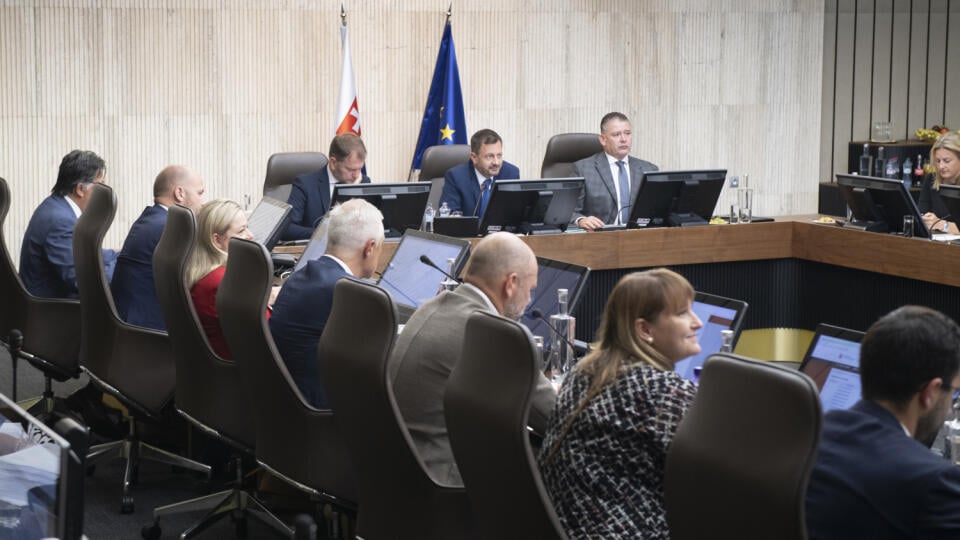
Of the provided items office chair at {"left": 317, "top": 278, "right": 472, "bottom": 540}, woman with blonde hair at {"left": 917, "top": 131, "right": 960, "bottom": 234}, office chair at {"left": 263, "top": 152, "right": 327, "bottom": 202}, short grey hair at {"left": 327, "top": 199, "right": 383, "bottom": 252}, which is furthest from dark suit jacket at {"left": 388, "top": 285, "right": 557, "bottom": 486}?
office chair at {"left": 263, "top": 152, "right": 327, "bottom": 202}

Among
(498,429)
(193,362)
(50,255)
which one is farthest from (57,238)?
(498,429)

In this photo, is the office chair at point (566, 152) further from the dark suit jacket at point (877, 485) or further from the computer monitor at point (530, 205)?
the dark suit jacket at point (877, 485)

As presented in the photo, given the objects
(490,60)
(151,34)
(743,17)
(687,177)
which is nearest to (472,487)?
(687,177)

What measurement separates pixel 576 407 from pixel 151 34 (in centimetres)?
645

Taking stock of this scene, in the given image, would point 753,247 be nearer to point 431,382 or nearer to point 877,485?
point 431,382

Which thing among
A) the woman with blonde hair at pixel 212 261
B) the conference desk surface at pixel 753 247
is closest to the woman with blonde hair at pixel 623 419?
the woman with blonde hair at pixel 212 261

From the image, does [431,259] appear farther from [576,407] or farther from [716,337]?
[576,407]

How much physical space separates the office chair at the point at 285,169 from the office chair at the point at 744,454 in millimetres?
5559

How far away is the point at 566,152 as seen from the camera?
27.0ft

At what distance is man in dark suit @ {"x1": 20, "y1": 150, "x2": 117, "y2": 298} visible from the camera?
5.68 meters

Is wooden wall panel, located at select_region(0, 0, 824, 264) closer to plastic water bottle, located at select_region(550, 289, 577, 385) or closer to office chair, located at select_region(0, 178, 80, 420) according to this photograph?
office chair, located at select_region(0, 178, 80, 420)

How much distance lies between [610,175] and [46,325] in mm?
Result: 3582

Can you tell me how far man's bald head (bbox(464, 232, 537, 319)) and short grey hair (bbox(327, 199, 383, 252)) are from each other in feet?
2.57

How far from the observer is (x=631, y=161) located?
7.93 m
